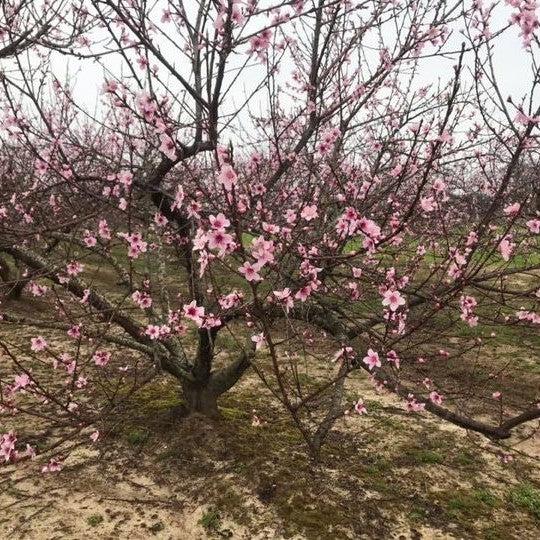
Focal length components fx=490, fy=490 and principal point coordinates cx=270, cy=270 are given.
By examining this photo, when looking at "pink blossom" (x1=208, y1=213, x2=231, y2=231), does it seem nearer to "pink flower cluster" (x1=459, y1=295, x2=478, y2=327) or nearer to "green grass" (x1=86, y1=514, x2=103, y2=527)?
"pink flower cluster" (x1=459, y1=295, x2=478, y2=327)

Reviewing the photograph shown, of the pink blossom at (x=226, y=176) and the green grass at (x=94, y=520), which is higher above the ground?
the pink blossom at (x=226, y=176)

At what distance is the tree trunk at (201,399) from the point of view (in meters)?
5.58

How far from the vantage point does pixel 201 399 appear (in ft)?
18.5

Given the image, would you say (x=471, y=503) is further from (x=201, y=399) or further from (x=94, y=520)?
(x=94, y=520)

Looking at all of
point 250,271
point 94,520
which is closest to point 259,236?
point 250,271

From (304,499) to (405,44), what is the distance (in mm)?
4477

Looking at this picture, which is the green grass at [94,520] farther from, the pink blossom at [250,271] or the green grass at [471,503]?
the green grass at [471,503]

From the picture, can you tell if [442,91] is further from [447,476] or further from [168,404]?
[168,404]

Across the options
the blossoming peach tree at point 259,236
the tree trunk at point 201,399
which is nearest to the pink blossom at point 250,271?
the blossoming peach tree at point 259,236

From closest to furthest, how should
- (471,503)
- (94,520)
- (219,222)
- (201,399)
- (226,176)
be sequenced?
(226,176) → (219,222) → (94,520) → (471,503) → (201,399)

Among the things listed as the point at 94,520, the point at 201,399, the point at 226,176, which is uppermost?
the point at 226,176

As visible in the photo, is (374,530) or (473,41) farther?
(374,530)

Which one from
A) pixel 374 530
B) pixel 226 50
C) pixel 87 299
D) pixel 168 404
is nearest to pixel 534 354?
pixel 374 530

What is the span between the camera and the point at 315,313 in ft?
16.9
